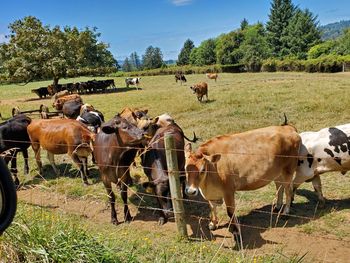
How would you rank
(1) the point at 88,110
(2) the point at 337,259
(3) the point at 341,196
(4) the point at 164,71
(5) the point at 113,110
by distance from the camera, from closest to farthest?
1. (2) the point at 337,259
2. (3) the point at 341,196
3. (1) the point at 88,110
4. (5) the point at 113,110
5. (4) the point at 164,71

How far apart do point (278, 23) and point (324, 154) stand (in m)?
66.5

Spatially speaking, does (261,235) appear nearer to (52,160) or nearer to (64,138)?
(64,138)

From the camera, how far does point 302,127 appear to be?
452 inches

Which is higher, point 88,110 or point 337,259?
point 88,110

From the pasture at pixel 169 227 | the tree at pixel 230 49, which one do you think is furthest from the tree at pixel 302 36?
the pasture at pixel 169 227

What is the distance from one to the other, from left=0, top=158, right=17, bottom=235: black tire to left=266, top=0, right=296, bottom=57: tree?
65.6m

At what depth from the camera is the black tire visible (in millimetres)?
A: 2049

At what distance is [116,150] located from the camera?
5973mm

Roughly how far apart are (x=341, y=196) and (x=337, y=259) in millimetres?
2041

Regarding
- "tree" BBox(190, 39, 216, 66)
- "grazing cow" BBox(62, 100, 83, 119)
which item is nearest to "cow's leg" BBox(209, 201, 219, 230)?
"grazing cow" BBox(62, 100, 83, 119)

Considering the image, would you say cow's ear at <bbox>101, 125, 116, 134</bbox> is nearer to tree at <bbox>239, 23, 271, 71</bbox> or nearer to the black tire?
the black tire

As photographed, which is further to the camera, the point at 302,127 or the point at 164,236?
the point at 302,127

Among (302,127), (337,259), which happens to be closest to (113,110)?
A: (302,127)

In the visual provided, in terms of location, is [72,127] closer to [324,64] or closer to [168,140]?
[168,140]
